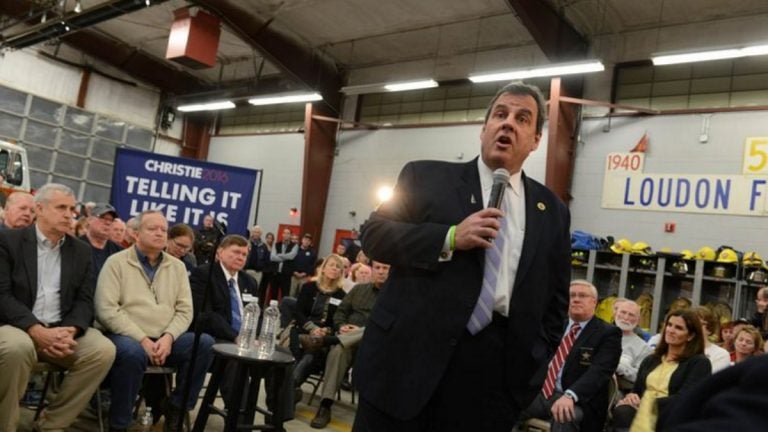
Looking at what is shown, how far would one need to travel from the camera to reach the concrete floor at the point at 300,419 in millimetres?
3707

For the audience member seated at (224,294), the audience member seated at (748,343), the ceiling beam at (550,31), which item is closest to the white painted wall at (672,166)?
the ceiling beam at (550,31)

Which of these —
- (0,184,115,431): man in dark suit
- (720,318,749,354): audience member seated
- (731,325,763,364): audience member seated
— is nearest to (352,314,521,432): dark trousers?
(0,184,115,431): man in dark suit

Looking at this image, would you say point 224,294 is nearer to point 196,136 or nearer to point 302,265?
point 302,265

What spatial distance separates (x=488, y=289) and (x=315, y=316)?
4192mm

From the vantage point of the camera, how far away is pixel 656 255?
28.0 ft

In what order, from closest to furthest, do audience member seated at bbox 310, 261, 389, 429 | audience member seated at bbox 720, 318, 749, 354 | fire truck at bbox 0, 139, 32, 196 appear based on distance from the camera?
audience member seated at bbox 310, 261, 389, 429
audience member seated at bbox 720, 318, 749, 354
fire truck at bbox 0, 139, 32, 196

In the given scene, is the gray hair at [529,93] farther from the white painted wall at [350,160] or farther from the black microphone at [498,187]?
the white painted wall at [350,160]

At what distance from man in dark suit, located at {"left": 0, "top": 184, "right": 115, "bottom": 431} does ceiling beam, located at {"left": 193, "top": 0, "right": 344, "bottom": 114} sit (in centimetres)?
860

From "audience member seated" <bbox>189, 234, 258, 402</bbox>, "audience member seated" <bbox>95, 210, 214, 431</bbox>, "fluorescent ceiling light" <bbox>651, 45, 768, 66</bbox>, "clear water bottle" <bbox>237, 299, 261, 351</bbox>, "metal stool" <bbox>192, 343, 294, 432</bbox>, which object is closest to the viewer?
"metal stool" <bbox>192, 343, 294, 432</bbox>

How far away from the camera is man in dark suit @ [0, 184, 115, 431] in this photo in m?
3.02

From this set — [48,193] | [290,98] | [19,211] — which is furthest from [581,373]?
[290,98]

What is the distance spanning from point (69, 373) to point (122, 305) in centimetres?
51

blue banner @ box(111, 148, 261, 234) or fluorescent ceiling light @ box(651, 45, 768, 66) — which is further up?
fluorescent ceiling light @ box(651, 45, 768, 66)

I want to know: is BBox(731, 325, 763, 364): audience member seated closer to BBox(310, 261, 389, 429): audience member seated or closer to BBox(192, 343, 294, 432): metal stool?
BBox(310, 261, 389, 429): audience member seated
